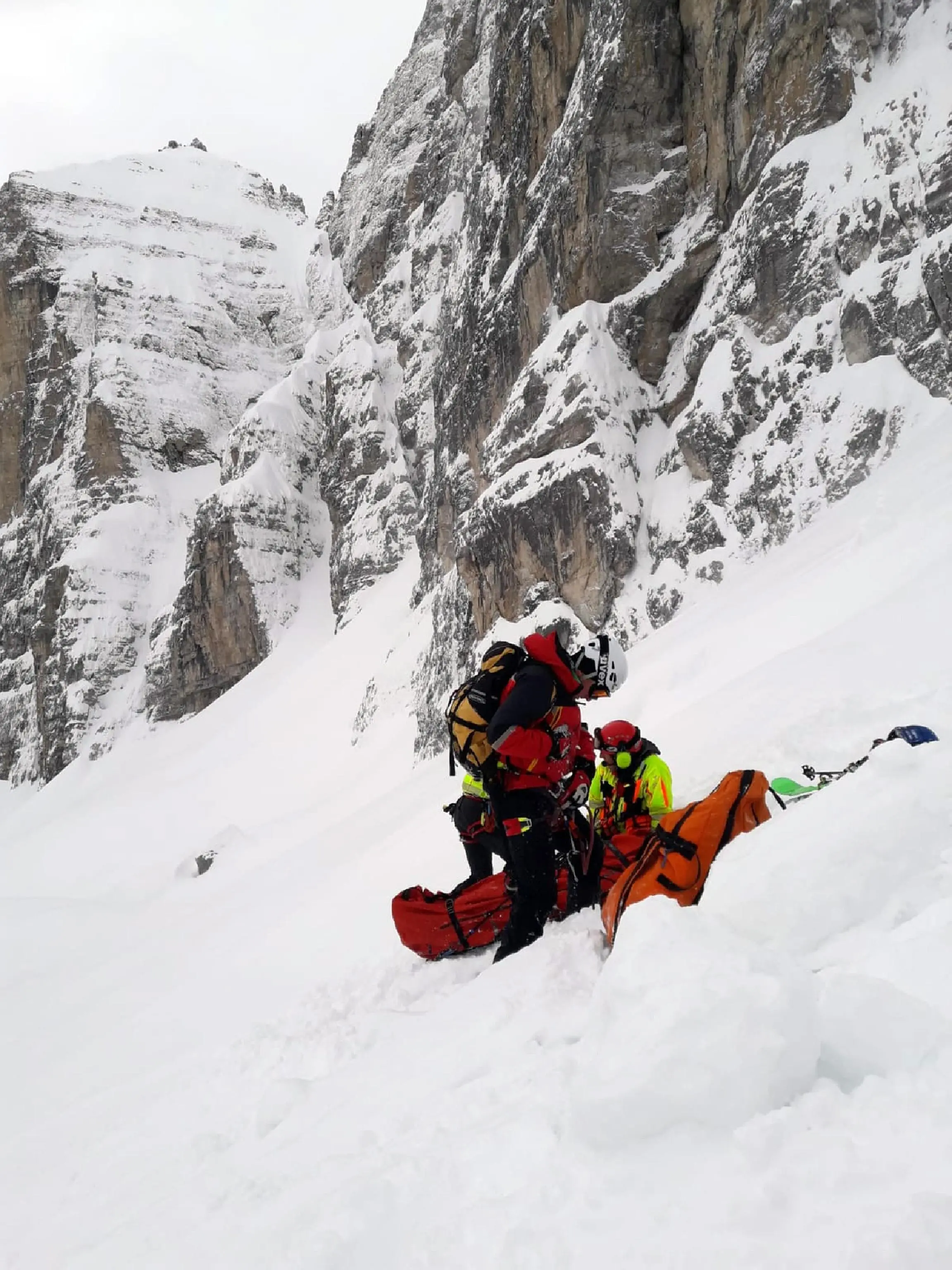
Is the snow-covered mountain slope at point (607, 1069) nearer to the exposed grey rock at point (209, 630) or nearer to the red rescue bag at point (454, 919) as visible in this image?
the red rescue bag at point (454, 919)

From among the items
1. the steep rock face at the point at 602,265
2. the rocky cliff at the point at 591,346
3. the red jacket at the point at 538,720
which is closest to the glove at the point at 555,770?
the red jacket at the point at 538,720

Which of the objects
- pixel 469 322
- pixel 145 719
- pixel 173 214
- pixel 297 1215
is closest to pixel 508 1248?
pixel 297 1215

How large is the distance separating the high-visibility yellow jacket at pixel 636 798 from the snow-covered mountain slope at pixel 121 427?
4019 cm

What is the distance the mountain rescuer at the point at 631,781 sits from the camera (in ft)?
15.5

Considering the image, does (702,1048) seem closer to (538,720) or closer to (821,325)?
(538,720)

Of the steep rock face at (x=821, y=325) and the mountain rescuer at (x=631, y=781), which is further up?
the steep rock face at (x=821, y=325)

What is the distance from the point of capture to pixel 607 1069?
71.9 inches

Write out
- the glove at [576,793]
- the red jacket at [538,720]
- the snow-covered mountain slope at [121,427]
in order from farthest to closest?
the snow-covered mountain slope at [121,427], the glove at [576,793], the red jacket at [538,720]

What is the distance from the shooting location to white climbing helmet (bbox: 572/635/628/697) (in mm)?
4293

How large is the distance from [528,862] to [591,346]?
50.4 feet

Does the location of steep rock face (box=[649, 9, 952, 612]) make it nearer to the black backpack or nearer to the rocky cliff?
the rocky cliff

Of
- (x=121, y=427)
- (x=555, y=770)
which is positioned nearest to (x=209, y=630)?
(x=121, y=427)

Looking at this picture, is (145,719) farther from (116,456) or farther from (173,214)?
(173,214)

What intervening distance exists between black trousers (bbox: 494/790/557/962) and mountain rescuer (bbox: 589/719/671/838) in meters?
0.62
